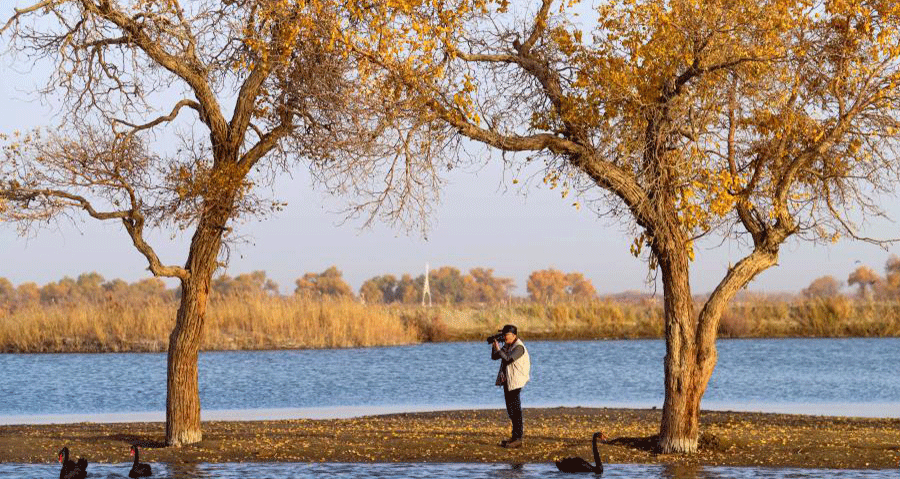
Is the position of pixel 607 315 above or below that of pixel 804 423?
above

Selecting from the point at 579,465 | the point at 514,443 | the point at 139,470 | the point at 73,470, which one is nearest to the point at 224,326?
the point at 514,443

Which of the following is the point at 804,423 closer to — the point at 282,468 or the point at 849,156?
the point at 849,156

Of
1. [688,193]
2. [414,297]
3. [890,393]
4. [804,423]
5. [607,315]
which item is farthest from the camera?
[414,297]

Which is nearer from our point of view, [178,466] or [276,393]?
[178,466]

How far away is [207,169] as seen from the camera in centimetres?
1750

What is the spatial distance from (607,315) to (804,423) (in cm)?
3527

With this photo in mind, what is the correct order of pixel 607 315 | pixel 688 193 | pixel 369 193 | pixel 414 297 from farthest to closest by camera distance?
1. pixel 414 297
2. pixel 607 315
3. pixel 369 193
4. pixel 688 193

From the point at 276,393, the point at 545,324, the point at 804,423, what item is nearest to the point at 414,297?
the point at 545,324

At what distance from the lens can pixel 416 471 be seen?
16594mm

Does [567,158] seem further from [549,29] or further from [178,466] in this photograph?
[178,466]

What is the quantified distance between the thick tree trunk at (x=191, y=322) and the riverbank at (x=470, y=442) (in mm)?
566

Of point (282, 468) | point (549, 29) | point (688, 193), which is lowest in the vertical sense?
point (282, 468)

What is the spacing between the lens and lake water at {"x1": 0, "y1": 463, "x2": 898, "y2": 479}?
16.0 metres

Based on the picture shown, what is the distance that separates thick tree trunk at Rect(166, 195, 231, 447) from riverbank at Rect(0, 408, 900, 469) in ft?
1.86
